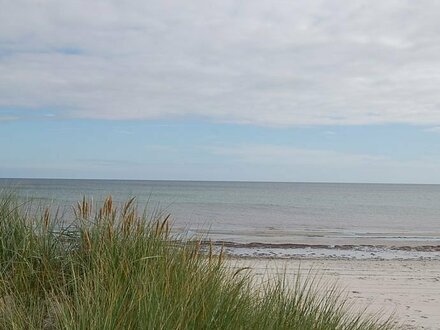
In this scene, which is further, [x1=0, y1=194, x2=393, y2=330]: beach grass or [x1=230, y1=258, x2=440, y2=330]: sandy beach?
[x1=230, y1=258, x2=440, y2=330]: sandy beach

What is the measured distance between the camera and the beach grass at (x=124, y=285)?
9.83 feet

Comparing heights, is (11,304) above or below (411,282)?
above

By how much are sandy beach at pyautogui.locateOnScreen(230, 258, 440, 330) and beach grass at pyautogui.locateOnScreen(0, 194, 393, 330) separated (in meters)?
2.67

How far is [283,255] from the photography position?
1727 cm

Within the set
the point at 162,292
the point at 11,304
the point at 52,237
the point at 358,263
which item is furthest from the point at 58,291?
the point at 358,263

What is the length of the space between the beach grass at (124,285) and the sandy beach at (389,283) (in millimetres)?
2673

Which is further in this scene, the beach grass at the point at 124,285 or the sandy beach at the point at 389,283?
the sandy beach at the point at 389,283

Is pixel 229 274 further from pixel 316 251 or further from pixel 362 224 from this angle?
pixel 362 224

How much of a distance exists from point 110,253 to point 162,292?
89 cm

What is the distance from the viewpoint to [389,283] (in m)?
12.2

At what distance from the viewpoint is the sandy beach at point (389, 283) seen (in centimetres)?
881

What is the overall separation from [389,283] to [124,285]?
10179 mm

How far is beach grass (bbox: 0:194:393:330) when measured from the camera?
2996mm

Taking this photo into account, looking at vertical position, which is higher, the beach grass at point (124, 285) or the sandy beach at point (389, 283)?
the beach grass at point (124, 285)
